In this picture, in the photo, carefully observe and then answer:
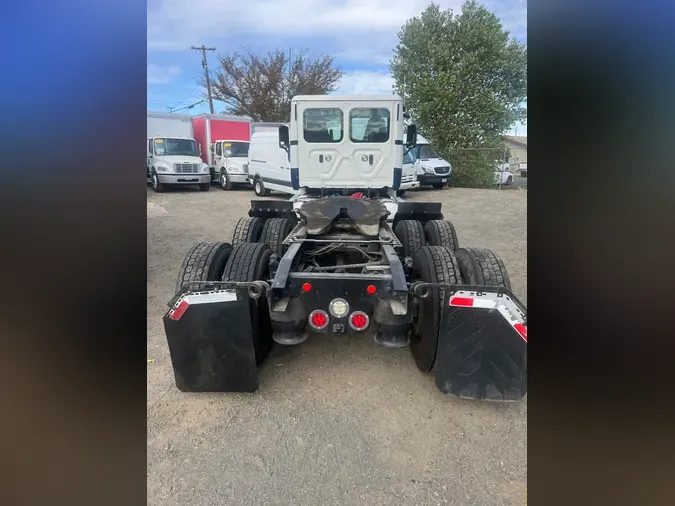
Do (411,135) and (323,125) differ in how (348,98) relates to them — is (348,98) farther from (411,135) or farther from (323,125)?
(411,135)

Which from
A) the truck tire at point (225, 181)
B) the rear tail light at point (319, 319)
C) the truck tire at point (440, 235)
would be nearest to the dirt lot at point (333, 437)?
the rear tail light at point (319, 319)

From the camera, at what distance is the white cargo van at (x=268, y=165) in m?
13.5

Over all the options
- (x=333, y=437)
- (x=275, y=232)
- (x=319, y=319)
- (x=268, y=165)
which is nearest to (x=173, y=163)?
(x=268, y=165)

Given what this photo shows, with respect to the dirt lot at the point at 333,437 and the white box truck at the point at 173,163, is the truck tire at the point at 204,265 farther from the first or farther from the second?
the white box truck at the point at 173,163

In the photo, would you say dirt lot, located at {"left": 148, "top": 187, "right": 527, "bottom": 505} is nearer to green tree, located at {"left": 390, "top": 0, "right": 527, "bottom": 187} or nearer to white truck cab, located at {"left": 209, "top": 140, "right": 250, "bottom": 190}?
white truck cab, located at {"left": 209, "top": 140, "right": 250, "bottom": 190}

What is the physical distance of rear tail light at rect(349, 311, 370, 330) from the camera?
8.73 ft

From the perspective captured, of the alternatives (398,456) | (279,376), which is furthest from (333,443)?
(279,376)

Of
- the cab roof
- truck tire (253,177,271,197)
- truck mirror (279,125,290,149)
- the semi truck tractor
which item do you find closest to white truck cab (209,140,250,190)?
truck tire (253,177,271,197)

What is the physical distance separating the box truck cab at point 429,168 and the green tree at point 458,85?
204cm

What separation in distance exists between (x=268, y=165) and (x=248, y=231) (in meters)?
9.79

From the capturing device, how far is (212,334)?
2.70 metres
